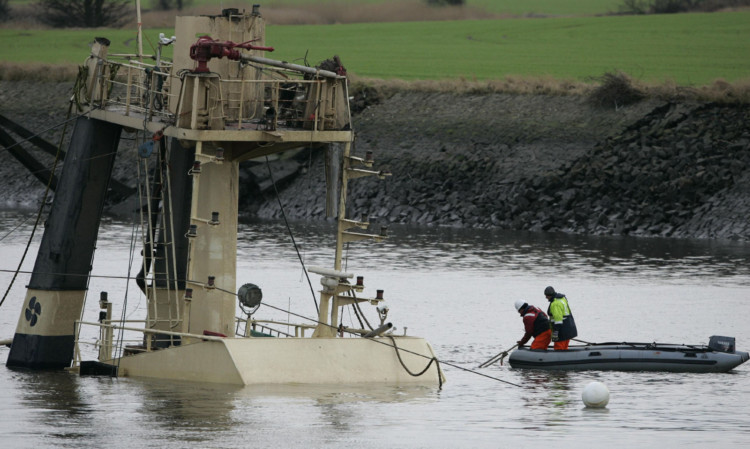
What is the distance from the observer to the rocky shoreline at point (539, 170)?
63.1 metres

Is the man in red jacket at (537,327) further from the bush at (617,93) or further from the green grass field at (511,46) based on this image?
the green grass field at (511,46)

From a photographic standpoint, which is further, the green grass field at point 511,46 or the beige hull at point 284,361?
the green grass field at point 511,46

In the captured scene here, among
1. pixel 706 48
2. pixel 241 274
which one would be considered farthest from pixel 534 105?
pixel 241 274

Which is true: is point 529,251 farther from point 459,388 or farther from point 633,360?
point 459,388

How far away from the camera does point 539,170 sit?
6669 centimetres

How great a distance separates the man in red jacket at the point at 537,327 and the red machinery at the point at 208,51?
9664 millimetres

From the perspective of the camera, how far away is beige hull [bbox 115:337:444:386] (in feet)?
72.7

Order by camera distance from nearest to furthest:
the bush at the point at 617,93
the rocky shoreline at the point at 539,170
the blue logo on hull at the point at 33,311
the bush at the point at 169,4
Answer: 1. the blue logo on hull at the point at 33,311
2. the rocky shoreline at the point at 539,170
3. the bush at the point at 617,93
4. the bush at the point at 169,4

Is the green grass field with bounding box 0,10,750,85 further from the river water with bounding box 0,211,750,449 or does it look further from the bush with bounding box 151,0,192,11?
the river water with bounding box 0,211,750,449

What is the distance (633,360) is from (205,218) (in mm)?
10455

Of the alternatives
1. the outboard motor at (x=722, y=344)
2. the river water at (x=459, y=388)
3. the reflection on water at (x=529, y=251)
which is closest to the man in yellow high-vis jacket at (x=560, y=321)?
the river water at (x=459, y=388)

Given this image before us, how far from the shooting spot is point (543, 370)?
29.5 meters

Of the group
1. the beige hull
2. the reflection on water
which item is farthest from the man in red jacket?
the reflection on water

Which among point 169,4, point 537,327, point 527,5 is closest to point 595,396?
point 537,327
